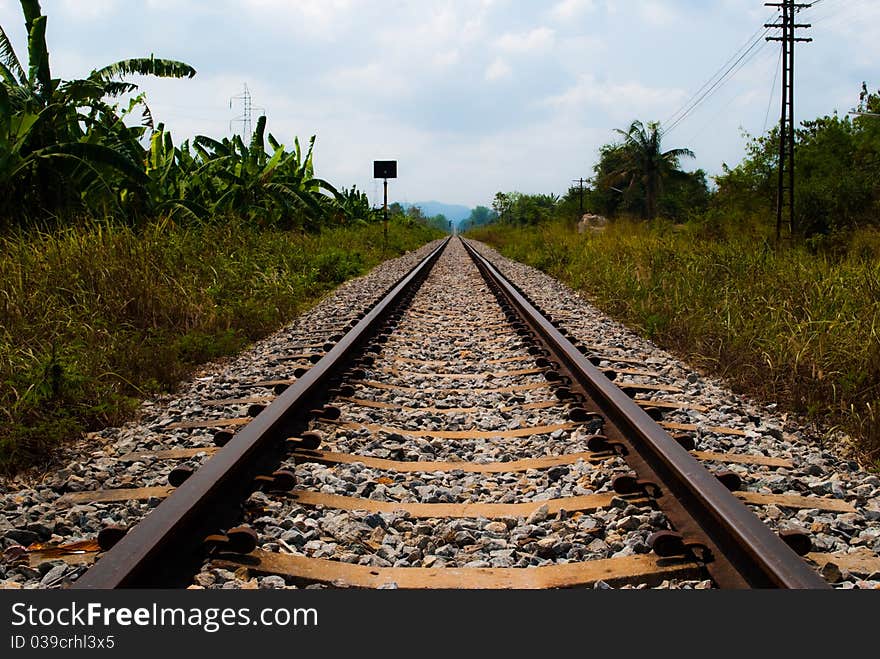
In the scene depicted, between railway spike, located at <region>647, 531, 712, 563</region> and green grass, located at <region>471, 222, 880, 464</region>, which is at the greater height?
green grass, located at <region>471, 222, 880, 464</region>

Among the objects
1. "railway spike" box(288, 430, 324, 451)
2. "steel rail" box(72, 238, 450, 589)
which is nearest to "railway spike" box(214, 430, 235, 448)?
"steel rail" box(72, 238, 450, 589)

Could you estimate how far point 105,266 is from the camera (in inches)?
269

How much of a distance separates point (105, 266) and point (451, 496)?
5009 millimetres

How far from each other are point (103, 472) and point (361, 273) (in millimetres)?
12589

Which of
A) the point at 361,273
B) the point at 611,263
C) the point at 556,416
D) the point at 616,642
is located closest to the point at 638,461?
the point at 556,416

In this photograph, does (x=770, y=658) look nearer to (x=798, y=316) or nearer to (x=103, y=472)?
(x=103, y=472)

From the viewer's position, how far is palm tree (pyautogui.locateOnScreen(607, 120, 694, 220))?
173 feet

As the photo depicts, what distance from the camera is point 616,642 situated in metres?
1.77

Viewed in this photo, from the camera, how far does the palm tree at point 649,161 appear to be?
173 ft

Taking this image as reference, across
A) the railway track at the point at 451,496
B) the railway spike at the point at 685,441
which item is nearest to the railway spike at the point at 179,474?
the railway track at the point at 451,496

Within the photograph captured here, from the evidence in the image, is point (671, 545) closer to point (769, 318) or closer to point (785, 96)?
point (769, 318)

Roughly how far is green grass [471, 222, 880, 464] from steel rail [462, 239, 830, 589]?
122 cm

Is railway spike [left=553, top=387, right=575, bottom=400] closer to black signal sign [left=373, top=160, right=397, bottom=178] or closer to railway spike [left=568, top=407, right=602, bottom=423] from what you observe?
railway spike [left=568, top=407, right=602, bottom=423]

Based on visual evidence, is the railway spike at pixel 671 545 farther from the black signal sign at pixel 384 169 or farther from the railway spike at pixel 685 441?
the black signal sign at pixel 384 169
